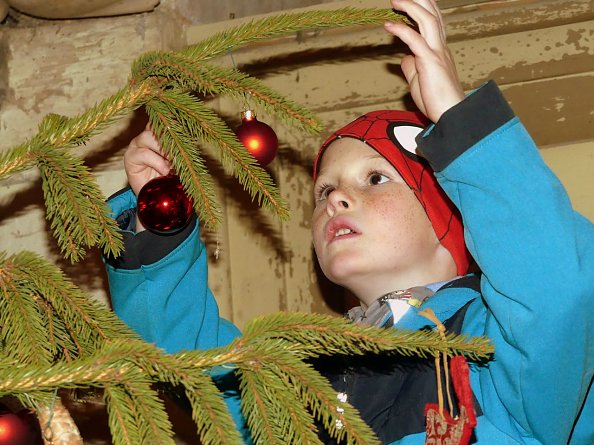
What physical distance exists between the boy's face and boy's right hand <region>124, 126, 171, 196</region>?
26 cm

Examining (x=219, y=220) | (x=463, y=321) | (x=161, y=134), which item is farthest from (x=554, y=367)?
(x=161, y=134)

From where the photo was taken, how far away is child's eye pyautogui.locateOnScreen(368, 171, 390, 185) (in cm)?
160

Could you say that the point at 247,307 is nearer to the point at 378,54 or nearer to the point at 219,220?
the point at 378,54

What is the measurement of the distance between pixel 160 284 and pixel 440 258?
0.44m

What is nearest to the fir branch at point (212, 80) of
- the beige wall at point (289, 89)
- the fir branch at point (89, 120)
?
the fir branch at point (89, 120)

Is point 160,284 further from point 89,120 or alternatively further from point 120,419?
point 120,419

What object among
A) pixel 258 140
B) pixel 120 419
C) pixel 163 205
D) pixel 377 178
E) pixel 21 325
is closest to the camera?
pixel 120 419

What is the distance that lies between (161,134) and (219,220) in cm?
12

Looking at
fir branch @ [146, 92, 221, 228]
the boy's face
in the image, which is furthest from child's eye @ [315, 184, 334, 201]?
fir branch @ [146, 92, 221, 228]

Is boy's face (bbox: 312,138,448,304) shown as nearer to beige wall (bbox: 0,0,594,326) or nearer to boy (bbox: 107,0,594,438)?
boy (bbox: 107,0,594,438)

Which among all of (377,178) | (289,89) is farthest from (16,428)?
(289,89)

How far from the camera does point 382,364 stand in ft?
4.69

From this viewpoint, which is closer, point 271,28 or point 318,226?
point 271,28

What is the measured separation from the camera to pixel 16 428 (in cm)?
111
